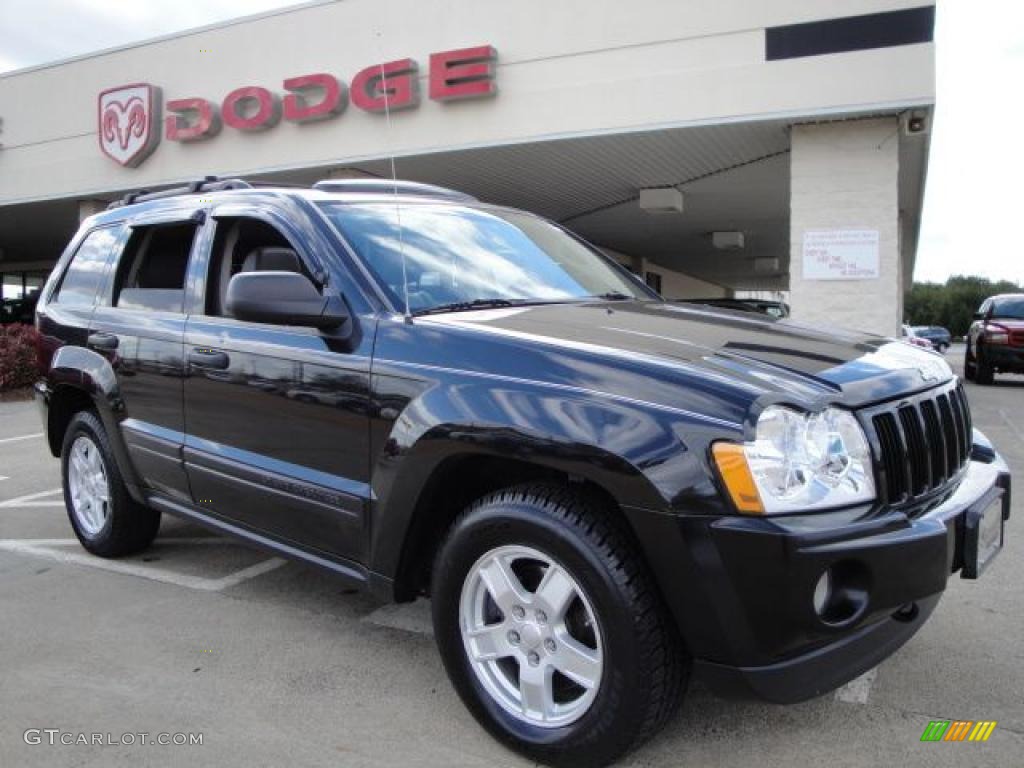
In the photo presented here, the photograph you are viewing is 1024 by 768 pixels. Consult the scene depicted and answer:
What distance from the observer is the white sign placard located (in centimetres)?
1101

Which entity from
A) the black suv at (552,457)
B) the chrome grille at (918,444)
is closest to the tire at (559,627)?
the black suv at (552,457)

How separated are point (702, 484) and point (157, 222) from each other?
3.25 meters

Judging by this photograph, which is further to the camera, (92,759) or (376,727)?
(376,727)

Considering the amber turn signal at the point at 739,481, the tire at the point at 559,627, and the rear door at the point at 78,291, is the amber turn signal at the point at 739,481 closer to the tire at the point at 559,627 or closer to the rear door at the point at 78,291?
the tire at the point at 559,627

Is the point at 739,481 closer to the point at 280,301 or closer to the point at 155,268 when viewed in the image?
the point at 280,301

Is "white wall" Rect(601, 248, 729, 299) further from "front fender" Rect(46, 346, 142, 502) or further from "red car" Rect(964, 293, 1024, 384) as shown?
"front fender" Rect(46, 346, 142, 502)

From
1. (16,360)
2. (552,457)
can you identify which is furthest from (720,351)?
(16,360)

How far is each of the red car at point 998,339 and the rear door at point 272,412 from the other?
1454cm

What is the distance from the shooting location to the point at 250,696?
299 cm

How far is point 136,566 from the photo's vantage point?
4484mm

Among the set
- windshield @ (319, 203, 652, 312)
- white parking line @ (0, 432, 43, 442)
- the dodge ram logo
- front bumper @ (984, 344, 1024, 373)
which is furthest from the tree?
windshield @ (319, 203, 652, 312)

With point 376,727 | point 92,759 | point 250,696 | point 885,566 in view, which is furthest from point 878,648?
point 92,759

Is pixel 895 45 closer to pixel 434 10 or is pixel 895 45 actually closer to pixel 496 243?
pixel 434 10

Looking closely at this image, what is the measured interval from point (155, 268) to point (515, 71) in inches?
364
